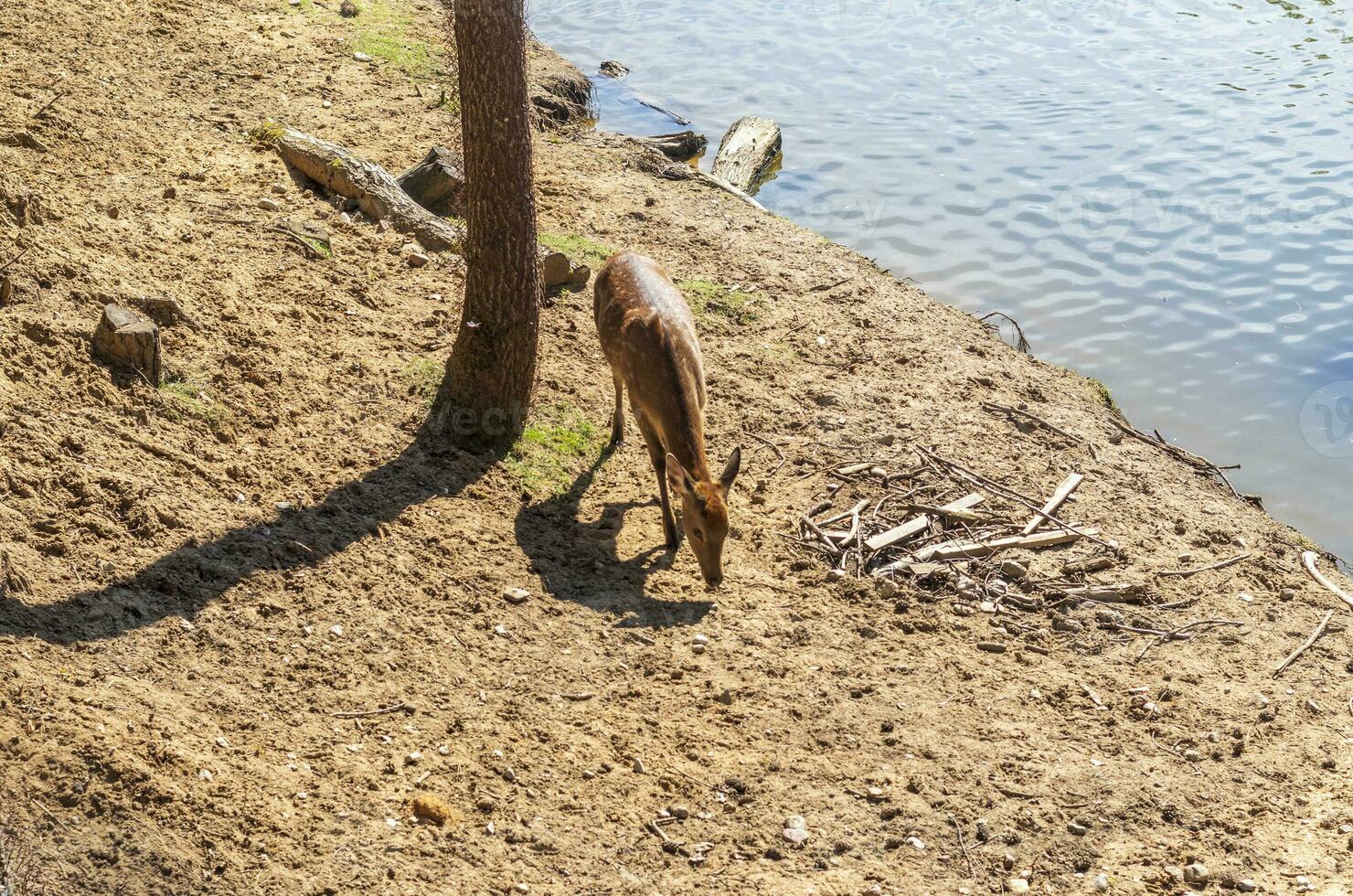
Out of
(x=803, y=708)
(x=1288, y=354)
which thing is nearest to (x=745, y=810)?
(x=803, y=708)

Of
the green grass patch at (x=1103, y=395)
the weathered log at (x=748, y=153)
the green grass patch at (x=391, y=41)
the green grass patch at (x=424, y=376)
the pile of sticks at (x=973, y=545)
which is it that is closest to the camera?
the pile of sticks at (x=973, y=545)

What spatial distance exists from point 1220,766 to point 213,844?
475cm

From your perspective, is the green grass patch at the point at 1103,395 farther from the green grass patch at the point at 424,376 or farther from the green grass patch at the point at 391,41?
the green grass patch at the point at 391,41

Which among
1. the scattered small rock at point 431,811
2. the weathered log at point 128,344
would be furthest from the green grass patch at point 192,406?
the scattered small rock at point 431,811

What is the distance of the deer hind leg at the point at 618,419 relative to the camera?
8.22 meters

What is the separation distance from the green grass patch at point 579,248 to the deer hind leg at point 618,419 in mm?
2408

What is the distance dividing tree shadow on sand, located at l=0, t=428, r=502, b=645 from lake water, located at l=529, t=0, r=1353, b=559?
21.9 ft

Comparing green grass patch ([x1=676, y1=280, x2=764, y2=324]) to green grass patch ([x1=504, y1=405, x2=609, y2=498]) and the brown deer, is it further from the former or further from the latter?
green grass patch ([x1=504, y1=405, x2=609, y2=498])

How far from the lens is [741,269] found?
1137 centimetres

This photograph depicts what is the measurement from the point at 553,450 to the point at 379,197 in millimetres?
3343

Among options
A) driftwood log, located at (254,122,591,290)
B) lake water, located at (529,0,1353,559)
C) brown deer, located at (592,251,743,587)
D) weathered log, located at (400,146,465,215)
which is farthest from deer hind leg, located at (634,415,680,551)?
lake water, located at (529,0,1353,559)

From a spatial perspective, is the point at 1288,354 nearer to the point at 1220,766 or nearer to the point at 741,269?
the point at 741,269

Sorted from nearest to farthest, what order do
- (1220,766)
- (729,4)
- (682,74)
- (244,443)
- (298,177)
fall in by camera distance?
(1220,766)
(244,443)
(298,177)
(682,74)
(729,4)

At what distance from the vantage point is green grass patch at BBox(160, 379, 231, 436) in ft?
21.9
